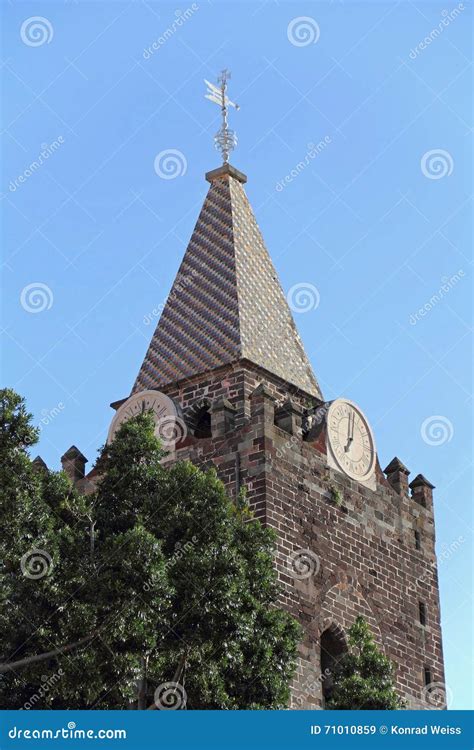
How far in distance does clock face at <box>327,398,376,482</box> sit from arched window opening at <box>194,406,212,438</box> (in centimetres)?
253

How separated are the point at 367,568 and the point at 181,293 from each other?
7.68 meters

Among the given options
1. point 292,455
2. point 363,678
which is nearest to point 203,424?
point 292,455

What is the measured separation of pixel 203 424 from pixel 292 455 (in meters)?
2.48

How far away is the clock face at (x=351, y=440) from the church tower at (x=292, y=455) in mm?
39

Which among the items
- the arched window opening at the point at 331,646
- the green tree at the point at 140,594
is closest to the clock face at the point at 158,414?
the arched window opening at the point at 331,646

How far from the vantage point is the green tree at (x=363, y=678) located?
90.7 feet

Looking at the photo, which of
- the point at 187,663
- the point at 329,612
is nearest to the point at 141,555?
the point at 187,663

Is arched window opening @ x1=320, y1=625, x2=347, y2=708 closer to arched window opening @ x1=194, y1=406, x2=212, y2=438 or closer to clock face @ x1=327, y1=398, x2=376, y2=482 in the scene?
clock face @ x1=327, y1=398, x2=376, y2=482

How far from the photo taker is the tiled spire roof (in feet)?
110

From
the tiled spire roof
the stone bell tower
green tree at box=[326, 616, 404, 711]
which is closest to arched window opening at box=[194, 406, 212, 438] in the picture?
the stone bell tower

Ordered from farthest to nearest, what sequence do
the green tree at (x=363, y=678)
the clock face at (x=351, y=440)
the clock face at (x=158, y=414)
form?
the clock face at (x=351, y=440), the clock face at (x=158, y=414), the green tree at (x=363, y=678)

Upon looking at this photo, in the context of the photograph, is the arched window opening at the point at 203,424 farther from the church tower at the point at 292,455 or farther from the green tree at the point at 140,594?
the green tree at the point at 140,594

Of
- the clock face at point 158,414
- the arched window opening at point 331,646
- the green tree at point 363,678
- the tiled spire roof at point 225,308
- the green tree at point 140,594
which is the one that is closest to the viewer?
the green tree at point 140,594

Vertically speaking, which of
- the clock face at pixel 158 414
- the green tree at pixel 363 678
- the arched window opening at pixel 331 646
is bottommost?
the green tree at pixel 363 678
